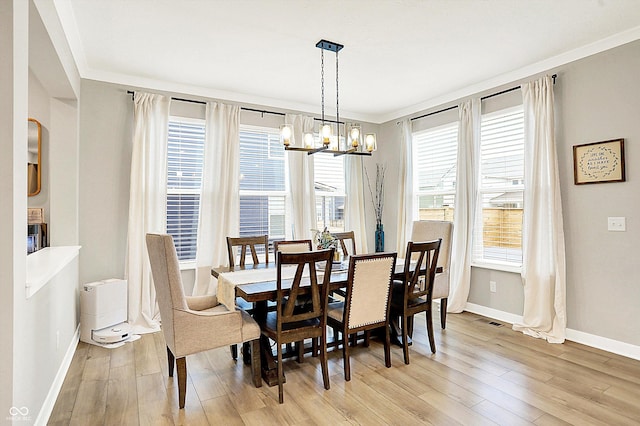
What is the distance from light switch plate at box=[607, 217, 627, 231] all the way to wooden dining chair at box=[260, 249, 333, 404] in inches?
107

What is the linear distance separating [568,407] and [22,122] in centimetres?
362

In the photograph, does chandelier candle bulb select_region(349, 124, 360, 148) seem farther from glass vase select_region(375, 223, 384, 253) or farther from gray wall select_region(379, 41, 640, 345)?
glass vase select_region(375, 223, 384, 253)

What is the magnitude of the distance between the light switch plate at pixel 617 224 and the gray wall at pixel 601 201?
4 cm

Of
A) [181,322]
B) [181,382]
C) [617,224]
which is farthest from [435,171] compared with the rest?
[181,382]

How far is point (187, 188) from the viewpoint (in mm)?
4383

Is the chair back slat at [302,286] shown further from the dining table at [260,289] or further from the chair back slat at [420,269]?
the chair back slat at [420,269]

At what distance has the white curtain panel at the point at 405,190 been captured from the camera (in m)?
5.23

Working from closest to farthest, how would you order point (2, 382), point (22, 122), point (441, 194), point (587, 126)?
point (2, 382)
point (22, 122)
point (587, 126)
point (441, 194)

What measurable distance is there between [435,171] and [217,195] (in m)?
3.01

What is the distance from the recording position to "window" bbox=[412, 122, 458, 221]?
15.7ft

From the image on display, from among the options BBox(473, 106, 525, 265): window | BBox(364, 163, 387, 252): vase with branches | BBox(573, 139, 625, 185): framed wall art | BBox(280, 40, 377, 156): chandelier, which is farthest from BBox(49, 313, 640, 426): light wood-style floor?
BBox(364, 163, 387, 252): vase with branches

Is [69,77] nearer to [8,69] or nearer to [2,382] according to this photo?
[8,69]

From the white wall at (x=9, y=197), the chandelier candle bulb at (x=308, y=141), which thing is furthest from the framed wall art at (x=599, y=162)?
the white wall at (x=9, y=197)

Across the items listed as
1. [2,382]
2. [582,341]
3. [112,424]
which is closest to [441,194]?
[582,341]
